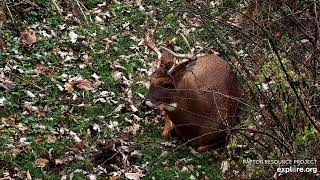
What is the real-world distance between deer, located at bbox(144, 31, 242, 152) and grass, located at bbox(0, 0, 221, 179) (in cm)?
26

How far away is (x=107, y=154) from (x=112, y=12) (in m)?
5.31

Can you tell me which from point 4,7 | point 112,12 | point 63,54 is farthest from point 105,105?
point 112,12

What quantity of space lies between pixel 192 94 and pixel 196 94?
0.08 m

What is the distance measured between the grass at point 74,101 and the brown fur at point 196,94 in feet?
0.98

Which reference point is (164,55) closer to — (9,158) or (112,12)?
(9,158)

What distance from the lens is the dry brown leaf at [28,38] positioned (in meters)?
9.97

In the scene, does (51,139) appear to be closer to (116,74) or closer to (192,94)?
(192,94)

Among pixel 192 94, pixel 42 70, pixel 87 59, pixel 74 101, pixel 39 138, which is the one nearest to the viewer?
pixel 39 138

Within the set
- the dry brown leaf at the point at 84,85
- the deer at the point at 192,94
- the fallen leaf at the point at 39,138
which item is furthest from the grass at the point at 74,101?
the deer at the point at 192,94

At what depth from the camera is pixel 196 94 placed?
25.1ft

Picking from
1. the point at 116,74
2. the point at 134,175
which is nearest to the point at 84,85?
the point at 116,74

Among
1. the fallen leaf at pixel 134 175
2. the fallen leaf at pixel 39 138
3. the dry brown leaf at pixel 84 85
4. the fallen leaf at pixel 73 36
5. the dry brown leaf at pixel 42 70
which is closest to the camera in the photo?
the fallen leaf at pixel 134 175

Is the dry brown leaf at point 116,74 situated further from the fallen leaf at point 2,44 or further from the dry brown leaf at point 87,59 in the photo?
the fallen leaf at point 2,44

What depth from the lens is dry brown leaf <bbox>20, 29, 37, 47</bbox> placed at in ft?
32.7
